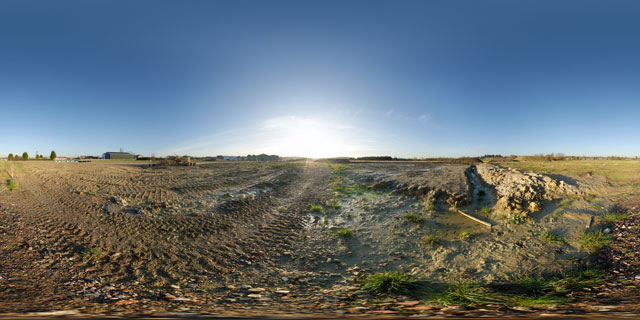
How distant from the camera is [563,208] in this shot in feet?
28.4

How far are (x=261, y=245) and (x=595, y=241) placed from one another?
902 centimetres

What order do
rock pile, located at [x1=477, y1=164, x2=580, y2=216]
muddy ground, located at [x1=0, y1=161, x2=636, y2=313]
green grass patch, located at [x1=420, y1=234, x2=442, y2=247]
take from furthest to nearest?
rock pile, located at [x1=477, y1=164, x2=580, y2=216], green grass patch, located at [x1=420, y1=234, x2=442, y2=247], muddy ground, located at [x1=0, y1=161, x2=636, y2=313]

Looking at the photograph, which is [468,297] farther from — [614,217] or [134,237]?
[134,237]

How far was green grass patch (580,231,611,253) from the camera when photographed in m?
5.61

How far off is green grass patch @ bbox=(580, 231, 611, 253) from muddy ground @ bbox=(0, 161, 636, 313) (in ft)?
0.63

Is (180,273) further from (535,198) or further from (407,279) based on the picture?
(535,198)

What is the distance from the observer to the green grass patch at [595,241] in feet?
18.4

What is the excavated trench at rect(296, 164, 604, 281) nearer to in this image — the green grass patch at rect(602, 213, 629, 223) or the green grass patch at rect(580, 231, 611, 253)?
the green grass patch at rect(580, 231, 611, 253)

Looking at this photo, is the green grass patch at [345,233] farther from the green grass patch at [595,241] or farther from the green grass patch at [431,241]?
the green grass patch at [595,241]

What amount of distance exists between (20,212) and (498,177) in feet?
78.2

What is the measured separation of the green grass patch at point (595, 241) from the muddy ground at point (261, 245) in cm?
19

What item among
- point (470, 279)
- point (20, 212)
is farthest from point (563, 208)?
point (20, 212)

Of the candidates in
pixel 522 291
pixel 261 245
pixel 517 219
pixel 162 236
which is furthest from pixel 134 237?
pixel 517 219

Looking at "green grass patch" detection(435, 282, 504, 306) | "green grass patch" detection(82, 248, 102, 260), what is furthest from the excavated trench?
"green grass patch" detection(82, 248, 102, 260)
